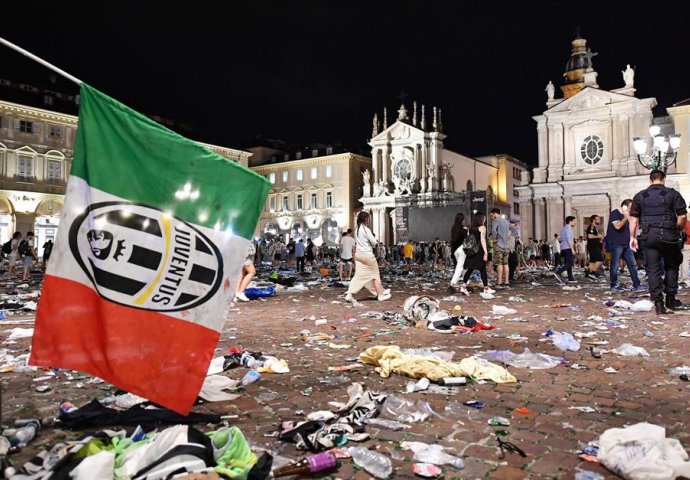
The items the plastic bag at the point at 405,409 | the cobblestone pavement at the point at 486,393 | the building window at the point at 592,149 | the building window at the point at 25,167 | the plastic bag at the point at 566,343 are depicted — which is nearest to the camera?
the cobblestone pavement at the point at 486,393

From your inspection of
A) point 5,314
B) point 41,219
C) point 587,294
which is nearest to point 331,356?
point 5,314

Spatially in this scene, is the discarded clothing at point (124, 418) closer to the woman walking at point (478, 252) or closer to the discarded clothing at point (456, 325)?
the discarded clothing at point (456, 325)

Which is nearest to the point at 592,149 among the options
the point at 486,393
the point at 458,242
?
the point at 458,242

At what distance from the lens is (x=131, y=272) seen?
10.5 feet

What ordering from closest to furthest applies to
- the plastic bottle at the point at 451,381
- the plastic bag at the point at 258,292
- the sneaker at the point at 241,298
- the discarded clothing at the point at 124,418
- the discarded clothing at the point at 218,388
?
1. the discarded clothing at the point at 124,418
2. the discarded clothing at the point at 218,388
3. the plastic bottle at the point at 451,381
4. the sneaker at the point at 241,298
5. the plastic bag at the point at 258,292

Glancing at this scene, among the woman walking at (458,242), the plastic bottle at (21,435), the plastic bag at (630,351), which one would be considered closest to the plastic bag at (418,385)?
the plastic bag at (630,351)

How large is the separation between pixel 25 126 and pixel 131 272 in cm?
5040

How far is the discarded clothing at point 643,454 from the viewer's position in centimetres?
260

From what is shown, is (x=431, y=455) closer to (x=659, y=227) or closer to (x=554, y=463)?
(x=554, y=463)

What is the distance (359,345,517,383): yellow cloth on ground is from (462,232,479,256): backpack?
721cm

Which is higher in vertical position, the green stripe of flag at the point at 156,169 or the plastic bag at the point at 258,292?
the green stripe of flag at the point at 156,169

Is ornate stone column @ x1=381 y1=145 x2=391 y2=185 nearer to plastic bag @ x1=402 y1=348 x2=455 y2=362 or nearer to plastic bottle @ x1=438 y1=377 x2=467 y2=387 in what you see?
plastic bag @ x1=402 y1=348 x2=455 y2=362

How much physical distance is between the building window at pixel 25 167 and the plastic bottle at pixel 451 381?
164ft

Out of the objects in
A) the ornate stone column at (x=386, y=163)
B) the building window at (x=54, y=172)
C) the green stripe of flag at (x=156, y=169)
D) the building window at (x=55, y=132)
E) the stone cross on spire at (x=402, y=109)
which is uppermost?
the stone cross on spire at (x=402, y=109)
